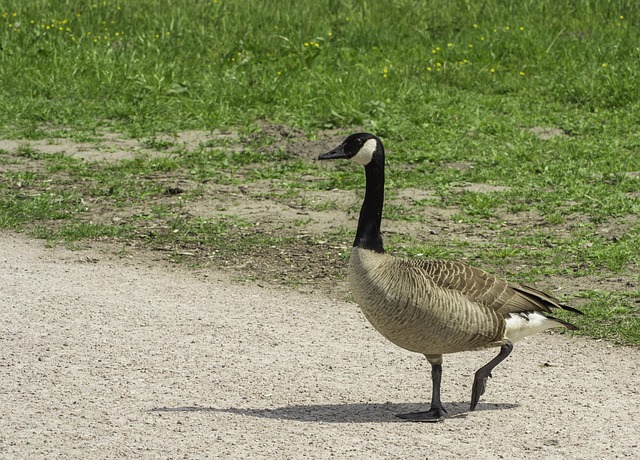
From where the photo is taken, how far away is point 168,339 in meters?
6.83

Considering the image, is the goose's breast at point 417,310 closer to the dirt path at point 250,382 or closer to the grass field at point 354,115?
the dirt path at point 250,382

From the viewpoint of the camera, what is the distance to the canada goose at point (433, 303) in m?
5.55

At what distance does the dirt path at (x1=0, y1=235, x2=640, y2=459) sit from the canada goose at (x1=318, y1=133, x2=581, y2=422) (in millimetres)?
391

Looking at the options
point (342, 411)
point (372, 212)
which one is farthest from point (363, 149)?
point (342, 411)

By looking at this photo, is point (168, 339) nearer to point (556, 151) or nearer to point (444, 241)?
point (444, 241)

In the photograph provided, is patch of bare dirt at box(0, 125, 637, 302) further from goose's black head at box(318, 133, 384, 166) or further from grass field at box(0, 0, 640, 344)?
goose's black head at box(318, 133, 384, 166)

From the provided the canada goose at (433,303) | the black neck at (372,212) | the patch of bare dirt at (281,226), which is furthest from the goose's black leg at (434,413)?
the patch of bare dirt at (281,226)

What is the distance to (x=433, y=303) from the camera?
555cm

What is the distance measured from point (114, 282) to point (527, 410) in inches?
139

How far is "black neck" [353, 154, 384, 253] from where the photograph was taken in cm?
582

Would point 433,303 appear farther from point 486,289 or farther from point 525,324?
point 525,324

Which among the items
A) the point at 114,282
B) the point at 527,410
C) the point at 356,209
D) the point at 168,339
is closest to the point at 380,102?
the point at 356,209

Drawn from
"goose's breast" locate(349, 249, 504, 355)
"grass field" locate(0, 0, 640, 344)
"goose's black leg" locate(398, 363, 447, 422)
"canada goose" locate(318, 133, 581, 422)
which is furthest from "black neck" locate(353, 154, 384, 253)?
"grass field" locate(0, 0, 640, 344)

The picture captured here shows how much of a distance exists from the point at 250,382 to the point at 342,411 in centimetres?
68
